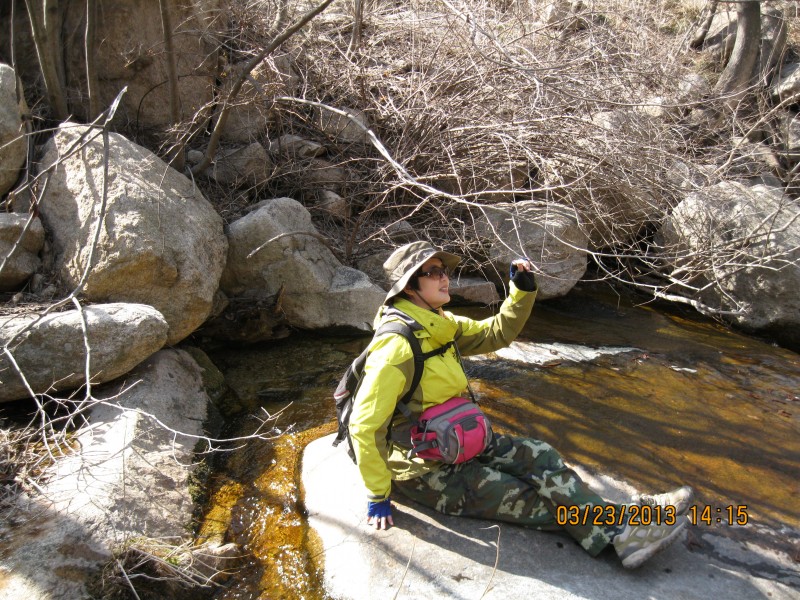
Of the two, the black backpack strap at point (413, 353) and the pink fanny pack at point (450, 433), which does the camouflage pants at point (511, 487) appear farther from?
the black backpack strap at point (413, 353)

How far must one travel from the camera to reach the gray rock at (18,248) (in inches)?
156

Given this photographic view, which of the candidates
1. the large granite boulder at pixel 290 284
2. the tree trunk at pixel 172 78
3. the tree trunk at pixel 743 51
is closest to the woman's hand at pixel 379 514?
the large granite boulder at pixel 290 284

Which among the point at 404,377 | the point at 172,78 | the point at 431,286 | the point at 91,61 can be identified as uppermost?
the point at 91,61

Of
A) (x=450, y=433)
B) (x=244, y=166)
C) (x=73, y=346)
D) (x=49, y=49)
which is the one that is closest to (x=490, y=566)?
(x=450, y=433)

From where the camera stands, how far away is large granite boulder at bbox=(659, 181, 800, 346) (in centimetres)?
550

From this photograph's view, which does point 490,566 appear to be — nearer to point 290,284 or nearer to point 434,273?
point 434,273

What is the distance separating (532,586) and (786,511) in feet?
5.02

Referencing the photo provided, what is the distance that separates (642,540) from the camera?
2.47 meters

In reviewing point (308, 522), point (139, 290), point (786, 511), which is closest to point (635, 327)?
point (786, 511)

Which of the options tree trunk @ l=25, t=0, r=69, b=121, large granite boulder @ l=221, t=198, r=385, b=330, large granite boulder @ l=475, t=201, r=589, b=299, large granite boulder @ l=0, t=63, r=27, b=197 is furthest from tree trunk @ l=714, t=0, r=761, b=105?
large granite boulder @ l=0, t=63, r=27, b=197

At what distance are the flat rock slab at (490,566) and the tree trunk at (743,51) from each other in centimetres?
782

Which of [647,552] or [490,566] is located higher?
[647,552]

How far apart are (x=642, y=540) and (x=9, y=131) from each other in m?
4.79
